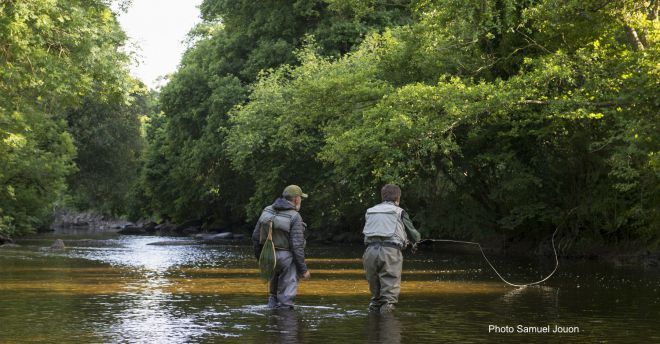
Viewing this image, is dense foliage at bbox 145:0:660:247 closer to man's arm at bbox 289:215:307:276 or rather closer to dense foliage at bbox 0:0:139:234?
dense foliage at bbox 0:0:139:234

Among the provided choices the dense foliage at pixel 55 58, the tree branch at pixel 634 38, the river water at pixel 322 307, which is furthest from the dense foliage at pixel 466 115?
the dense foliage at pixel 55 58

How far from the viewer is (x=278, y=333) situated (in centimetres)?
1217

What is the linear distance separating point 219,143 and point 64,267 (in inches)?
1063

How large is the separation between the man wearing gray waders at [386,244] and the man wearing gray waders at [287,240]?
99cm

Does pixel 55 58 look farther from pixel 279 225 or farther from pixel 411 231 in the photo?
pixel 411 231

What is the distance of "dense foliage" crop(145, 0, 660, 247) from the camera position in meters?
26.7

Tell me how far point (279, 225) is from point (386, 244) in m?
1.55

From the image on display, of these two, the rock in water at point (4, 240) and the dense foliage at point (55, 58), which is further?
the rock in water at point (4, 240)

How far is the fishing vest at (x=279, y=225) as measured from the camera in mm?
14641

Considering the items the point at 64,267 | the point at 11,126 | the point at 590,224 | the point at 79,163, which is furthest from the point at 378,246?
the point at 79,163

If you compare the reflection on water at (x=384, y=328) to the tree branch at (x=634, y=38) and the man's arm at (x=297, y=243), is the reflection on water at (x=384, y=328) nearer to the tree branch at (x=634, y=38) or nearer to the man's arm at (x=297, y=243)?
the man's arm at (x=297, y=243)

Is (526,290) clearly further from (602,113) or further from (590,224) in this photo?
(590,224)

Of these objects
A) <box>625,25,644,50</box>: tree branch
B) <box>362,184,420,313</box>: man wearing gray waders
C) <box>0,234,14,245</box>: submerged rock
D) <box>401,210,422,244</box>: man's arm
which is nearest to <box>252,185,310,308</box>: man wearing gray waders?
<box>362,184,420,313</box>: man wearing gray waders

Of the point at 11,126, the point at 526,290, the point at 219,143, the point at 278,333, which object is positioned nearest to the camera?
the point at 278,333
